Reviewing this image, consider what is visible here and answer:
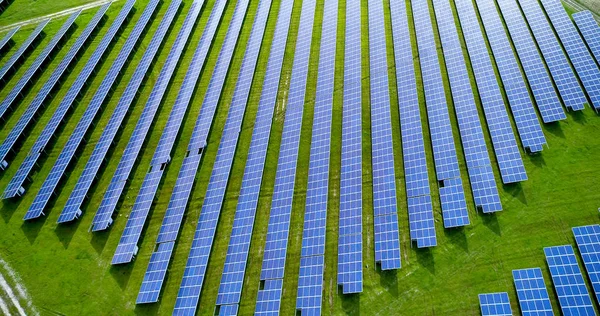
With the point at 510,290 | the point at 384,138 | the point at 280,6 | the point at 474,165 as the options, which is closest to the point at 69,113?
the point at 280,6

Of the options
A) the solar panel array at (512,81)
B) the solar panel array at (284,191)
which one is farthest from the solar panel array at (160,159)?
the solar panel array at (512,81)

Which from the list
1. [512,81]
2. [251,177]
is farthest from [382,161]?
[512,81]

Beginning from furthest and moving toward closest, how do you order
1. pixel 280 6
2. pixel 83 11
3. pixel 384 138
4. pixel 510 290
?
1. pixel 83 11
2. pixel 280 6
3. pixel 384 138
4. pixel 510 290

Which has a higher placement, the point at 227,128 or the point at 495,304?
the point at 227,128

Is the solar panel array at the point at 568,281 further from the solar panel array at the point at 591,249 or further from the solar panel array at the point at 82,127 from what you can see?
the solar panel array at the point at 82,127

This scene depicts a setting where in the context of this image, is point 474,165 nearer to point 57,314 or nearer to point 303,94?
point 303,94

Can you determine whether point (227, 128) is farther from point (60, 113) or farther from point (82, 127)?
point (60, 113)

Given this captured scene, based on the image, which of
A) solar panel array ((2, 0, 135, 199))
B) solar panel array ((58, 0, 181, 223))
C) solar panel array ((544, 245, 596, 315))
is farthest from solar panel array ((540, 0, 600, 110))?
solar panel array ((2, 0, 135, 199))
